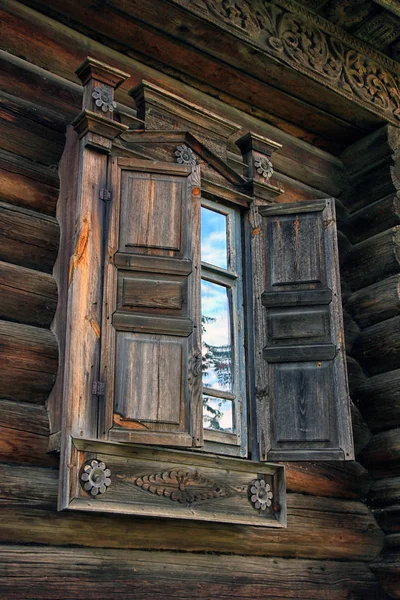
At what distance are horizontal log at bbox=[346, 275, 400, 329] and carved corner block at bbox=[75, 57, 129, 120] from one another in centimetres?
214

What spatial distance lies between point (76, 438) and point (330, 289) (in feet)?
5.49

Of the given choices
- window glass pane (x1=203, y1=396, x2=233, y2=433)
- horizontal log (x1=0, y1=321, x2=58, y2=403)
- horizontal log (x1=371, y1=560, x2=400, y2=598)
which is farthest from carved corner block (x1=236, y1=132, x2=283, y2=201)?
horizontal log (x1=371, y1=560, x2=400, y2=598)

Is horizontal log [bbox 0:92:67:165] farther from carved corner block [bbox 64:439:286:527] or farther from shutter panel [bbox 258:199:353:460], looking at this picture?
carved corner block [bbox 64:439:286:527]

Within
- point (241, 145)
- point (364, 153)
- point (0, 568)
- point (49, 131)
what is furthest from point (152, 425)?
point (364, 153)

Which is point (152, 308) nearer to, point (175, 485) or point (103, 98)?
point (175, 485)

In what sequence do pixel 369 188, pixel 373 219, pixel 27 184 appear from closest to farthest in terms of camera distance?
pixel 27 184
pixel 373 219
pixel 369 188

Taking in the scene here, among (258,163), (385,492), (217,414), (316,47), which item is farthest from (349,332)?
(316,47)

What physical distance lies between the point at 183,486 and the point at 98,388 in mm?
632

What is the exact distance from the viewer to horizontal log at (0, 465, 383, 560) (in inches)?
139

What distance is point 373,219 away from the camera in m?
5.55

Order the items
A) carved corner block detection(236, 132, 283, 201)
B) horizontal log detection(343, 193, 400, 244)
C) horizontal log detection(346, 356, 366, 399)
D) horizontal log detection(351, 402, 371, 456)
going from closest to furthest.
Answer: carved corner block detection(236, 132, 283, 201) < horizontal log detection(351, 402, 371, 456) < horizontal log detection(346, 356, 366, 399) < horizontal log detection(343, 193, 400, 244)

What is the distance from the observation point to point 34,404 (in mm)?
3807

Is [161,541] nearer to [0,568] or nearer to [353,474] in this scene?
[0,568]

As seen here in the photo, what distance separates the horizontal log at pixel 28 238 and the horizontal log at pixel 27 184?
0.06 meters
